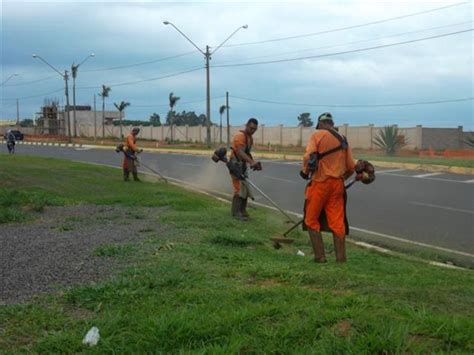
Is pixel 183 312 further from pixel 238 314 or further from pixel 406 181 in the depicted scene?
pixel 406 181

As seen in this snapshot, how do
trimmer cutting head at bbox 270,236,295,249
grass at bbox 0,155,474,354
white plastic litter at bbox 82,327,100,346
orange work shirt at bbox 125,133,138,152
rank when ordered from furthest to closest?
orange work shirt at bbox 125,133,138,152, trimmer cutting head at bbox 270,236,295,249, white plastic litter at bbox 82,327,100,346, grass at bbox 0,155,474,354

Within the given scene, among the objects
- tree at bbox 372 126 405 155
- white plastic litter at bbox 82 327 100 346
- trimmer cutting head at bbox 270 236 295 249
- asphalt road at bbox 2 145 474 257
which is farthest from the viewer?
tree at bbox 372 126 405 155

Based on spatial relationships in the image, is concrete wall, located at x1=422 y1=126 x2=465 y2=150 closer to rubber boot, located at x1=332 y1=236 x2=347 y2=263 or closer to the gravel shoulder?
the gravel shoulder

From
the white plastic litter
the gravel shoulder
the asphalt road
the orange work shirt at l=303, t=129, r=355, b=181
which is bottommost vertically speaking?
the asphalt road

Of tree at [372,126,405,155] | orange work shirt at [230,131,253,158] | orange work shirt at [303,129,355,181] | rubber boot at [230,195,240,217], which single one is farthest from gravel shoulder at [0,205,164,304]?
tree at [372,126,405,155]

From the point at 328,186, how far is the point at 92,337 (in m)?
3.30

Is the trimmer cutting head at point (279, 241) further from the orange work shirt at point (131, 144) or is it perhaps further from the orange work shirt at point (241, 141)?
the orange work shirt at point (131, 144)

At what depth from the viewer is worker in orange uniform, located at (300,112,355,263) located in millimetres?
6730

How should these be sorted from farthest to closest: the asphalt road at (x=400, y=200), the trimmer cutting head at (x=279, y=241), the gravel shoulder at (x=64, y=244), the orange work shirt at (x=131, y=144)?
the orange work shirt at (x=131, y=144), the asphalt road at (x=400, y=200), the trimmer cutting head at (x=279, y=241), the gravel shoulder at (x=64, y=244)

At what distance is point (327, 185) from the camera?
6715mm

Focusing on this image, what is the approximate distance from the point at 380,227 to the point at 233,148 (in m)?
2.90

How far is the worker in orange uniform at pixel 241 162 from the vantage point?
10.5 m

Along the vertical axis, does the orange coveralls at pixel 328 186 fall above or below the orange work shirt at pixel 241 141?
below

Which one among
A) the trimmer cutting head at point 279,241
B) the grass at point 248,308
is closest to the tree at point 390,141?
the trimmer cutting head at point 279,241
